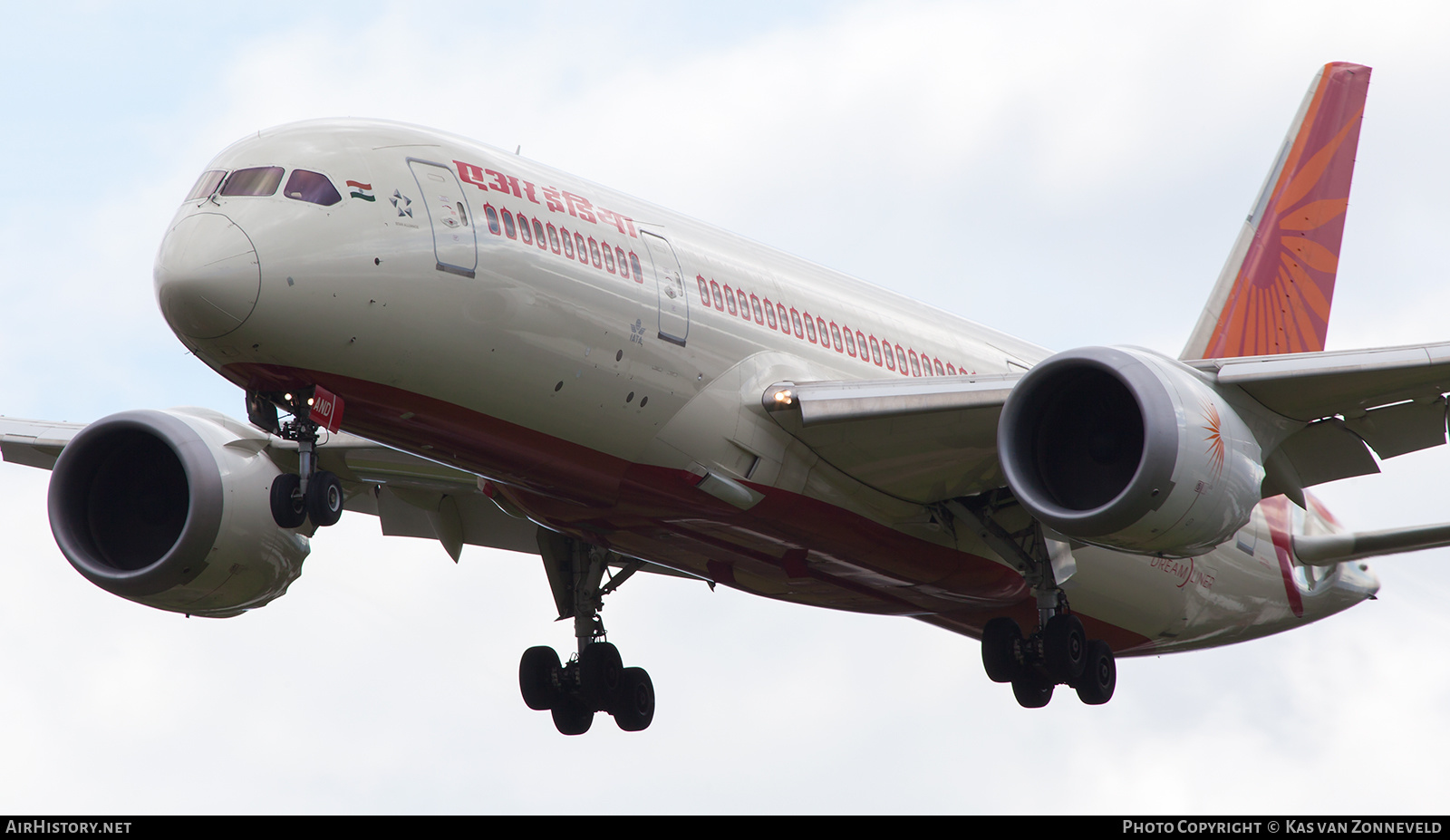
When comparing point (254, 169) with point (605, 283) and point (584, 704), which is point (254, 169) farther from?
point (584, 704)

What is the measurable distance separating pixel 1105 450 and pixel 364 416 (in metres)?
7.40

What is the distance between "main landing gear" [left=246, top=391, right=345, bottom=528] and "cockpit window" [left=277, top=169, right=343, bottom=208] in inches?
72.7

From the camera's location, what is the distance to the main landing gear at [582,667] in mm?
23109

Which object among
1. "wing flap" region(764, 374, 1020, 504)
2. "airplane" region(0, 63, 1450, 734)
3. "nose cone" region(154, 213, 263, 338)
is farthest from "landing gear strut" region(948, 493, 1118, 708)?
"nose cone" region(154, 213, 263, 338)

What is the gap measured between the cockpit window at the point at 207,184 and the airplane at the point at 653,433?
41 millimetres

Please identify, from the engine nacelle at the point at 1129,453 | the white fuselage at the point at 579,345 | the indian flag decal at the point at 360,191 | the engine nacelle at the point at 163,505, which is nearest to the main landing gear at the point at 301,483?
the white fuselage at the point at 579,345

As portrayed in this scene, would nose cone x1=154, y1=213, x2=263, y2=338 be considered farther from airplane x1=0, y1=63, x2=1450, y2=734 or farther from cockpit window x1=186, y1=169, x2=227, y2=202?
cockpit window x1=186, y1=169, x2=227, y2=202

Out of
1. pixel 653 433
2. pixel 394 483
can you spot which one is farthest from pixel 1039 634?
pixel 394 483

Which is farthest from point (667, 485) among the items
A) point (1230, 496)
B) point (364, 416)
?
point (1230, 496)

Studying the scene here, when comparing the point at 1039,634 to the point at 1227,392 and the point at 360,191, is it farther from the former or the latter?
the point at 360,191

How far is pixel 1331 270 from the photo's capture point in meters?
29.9

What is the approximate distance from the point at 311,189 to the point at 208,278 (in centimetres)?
141

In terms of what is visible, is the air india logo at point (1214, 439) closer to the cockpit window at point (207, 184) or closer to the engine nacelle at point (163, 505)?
the cockpit window at point (207, 184)

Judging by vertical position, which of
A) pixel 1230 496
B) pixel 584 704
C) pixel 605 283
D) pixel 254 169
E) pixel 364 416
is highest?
pixel 254 169
